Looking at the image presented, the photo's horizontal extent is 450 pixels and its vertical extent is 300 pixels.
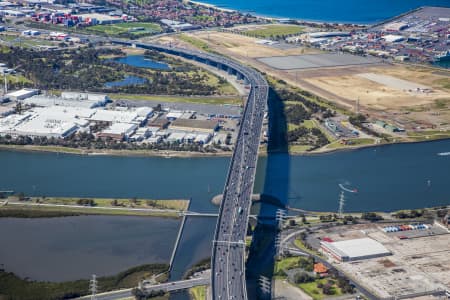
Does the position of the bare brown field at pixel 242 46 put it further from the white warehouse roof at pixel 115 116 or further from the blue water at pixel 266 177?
the blue water at pixel 266 177

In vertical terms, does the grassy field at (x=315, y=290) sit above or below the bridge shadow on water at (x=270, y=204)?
below

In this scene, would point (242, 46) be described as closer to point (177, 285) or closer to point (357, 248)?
point (357, 248)

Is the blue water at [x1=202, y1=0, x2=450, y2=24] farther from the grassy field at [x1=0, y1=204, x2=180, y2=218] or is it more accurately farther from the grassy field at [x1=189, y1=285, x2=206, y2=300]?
the grassy field at [x1=189, y1=285, x2=206, y2=300]

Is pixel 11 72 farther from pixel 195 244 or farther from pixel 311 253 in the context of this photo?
pixel 311 253

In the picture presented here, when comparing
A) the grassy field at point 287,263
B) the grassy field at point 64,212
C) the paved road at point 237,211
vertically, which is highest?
the paved road at point 237,211

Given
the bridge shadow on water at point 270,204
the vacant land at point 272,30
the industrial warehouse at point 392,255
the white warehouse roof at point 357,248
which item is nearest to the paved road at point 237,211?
the bridge shadow on water at point 270,204
